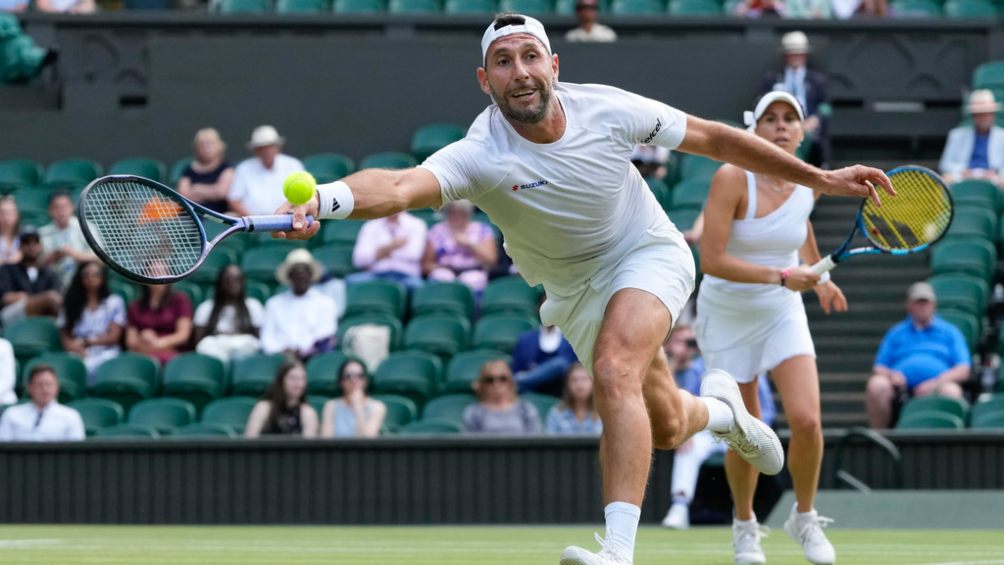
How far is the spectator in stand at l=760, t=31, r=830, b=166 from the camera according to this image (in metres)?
15.5

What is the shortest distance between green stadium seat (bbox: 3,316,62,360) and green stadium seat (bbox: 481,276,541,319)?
3.44m

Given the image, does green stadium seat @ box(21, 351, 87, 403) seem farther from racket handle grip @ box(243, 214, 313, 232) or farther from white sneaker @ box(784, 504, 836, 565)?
racket handle grip @ box(243, 214, 313, 232)

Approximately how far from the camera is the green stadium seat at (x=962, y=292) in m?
13.6

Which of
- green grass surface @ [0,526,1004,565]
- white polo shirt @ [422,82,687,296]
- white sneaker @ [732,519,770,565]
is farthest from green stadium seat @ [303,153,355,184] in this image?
white polo shirt @ [422,82,687,296]

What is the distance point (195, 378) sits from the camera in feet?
44.1

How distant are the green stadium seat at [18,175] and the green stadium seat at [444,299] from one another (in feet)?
15.3

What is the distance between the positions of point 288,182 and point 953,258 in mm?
9763

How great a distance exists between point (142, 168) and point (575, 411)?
19.3ft

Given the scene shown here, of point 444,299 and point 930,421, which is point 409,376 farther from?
point 930,421

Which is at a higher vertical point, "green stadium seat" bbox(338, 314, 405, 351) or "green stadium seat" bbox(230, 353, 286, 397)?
"green stadium seat" bbox(338, 314, 405, 351)

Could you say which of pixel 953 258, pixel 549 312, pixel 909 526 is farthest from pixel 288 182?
pixel 953 258

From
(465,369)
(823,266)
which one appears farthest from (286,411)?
(823,266)

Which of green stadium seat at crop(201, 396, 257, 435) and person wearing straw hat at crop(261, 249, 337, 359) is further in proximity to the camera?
person wearing straw hat at crop(261, 249, 337, 359)

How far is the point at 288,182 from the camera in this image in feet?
17.7
